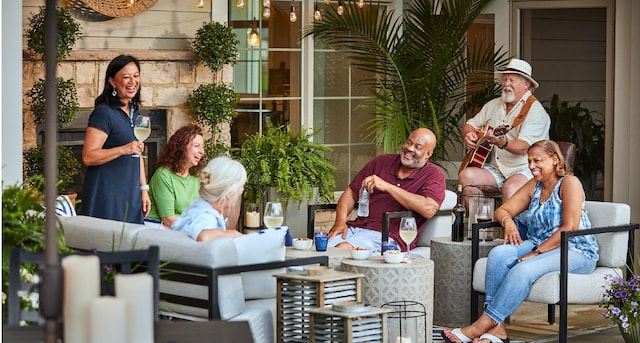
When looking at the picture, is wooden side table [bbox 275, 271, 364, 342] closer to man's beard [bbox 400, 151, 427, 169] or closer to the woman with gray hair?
the woman with gray hair

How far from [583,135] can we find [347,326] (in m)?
5.18

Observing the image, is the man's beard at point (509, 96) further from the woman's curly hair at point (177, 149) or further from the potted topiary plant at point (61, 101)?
the potted topiary plant at point (61, 101)

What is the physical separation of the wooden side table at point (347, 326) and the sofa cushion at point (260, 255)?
33 cm

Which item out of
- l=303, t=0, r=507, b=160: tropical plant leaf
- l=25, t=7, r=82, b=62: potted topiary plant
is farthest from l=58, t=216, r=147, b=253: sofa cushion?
l=303, t=0, r=507, b=160: tropical plant leaf

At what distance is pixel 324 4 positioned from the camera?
951 cm

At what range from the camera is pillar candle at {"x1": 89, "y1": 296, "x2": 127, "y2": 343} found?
2.27 metres

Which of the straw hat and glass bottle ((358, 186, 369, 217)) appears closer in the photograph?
glass bottle ((358, 186, 369, 217))

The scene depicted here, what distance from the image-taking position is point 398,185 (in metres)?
6.79

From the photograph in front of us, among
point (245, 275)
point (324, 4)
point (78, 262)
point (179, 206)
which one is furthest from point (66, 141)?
point (78, 262)

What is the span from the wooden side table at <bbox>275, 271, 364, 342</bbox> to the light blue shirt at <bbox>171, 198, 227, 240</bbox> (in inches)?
14.4

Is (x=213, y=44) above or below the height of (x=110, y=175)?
above

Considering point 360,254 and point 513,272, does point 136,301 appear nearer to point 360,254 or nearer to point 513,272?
point 360,254

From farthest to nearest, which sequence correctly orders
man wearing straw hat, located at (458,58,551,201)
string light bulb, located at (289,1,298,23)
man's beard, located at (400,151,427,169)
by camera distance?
string light bulb, located at (289,1,298,23) → man wearing straw hat, located at (458,58,551,201) → man's beard, located at (400,151,427,169)

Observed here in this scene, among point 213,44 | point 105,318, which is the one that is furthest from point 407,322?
point 213,44
